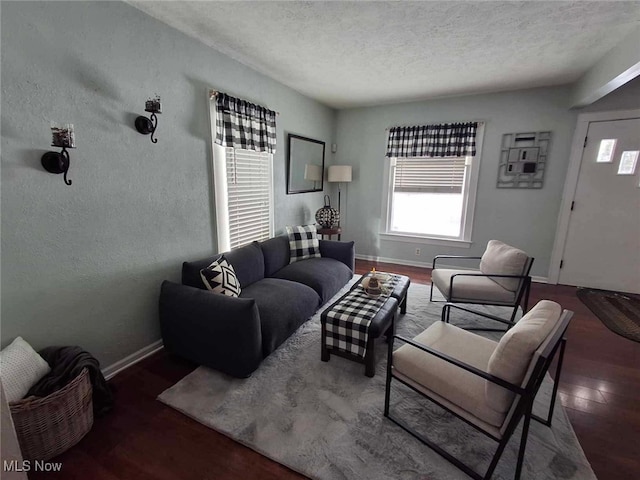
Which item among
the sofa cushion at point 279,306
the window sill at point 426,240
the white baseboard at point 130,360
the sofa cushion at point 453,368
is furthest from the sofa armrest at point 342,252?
the white baseboard at point 130,360

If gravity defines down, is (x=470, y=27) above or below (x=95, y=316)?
above

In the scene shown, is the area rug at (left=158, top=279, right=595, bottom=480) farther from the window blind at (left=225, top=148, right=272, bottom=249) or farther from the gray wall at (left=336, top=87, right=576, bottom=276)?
the gray wall at (left=336, top=87, right=576, bottom=276)

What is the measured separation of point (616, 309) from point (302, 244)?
357cm

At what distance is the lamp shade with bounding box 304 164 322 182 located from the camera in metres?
4.31

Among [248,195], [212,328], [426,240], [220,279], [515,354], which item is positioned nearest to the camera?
[515,354]

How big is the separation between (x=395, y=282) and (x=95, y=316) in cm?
243

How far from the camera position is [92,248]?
1894 millimetres

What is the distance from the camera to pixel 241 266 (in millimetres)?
2766

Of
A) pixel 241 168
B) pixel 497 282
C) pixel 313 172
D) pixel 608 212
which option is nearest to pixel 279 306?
pixel 241 168

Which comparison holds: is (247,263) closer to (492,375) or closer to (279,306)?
(279,306)

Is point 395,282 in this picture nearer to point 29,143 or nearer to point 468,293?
point 468,293

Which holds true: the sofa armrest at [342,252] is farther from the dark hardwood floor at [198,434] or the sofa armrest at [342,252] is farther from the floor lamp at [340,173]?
the dark hardwood floor at [198,434]

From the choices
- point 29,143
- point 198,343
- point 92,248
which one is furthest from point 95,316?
point 29,143

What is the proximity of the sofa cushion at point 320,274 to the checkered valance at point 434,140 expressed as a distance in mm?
2148
